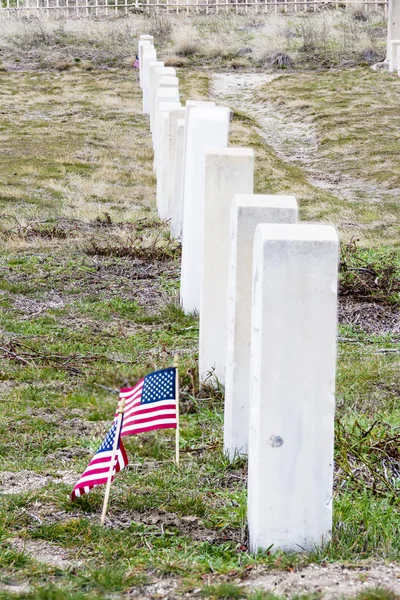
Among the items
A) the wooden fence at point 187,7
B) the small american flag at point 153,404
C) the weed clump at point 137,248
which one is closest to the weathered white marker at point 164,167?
the weed clump at point 137,248

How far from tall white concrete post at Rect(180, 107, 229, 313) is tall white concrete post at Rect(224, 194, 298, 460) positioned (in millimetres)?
2712

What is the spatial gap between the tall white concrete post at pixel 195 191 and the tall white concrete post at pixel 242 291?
2.71 m

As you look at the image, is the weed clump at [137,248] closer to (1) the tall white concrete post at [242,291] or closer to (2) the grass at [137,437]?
(2) the grass at [137,437]

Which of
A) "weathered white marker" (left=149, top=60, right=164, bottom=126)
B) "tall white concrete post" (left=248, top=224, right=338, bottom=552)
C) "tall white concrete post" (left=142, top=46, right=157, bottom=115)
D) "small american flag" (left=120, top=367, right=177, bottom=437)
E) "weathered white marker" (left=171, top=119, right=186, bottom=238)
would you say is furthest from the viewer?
"tall white concrete post" (left=142, top=46, right=157, bottom=115)

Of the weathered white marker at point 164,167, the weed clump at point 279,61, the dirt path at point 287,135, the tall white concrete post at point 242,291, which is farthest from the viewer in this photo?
the weed clump at point 279,61

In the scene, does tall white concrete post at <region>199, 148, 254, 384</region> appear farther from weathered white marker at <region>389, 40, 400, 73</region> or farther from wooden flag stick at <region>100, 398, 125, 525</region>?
weathered white marker at <region>389, 40, 400, 73</region>

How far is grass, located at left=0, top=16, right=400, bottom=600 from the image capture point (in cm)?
376

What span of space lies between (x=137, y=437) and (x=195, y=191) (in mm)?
2851

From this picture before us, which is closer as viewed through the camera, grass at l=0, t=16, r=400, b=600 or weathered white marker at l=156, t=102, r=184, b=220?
grass at l=0, t=16, r=400, b=600

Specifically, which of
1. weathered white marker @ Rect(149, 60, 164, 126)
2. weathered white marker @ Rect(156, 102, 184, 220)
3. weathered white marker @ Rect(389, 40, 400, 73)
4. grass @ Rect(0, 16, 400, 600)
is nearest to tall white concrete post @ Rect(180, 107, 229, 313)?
grass @ Rect(0, 16, 400, 600)

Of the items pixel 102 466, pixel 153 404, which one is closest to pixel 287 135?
pixel 153 404

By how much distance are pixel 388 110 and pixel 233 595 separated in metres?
19.0

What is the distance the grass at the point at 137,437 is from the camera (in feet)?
12.3

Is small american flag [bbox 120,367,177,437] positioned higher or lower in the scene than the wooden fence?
lower
